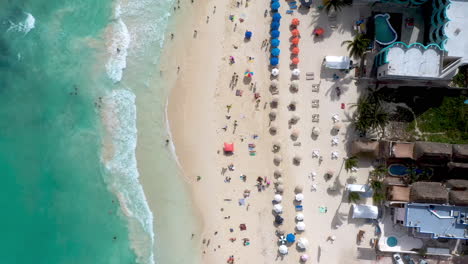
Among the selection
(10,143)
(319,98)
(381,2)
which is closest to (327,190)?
(319,98)

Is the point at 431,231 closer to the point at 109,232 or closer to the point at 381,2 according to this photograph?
the point at 381,2

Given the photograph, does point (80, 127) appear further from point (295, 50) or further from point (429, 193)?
point (429, 193)

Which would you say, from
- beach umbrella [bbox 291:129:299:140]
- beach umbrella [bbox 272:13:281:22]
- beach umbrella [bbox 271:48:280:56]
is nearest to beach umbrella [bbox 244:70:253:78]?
beach umbrella [bbox 271:48:280:56]

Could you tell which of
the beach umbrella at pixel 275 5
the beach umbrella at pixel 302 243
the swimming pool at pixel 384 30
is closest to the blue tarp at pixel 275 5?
the beach umbrella at pixel 275 5

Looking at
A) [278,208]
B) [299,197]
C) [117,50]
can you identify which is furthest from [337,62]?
[117,50]

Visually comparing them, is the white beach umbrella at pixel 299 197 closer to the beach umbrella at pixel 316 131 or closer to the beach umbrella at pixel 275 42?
the beach umbrella at pixel 316 131

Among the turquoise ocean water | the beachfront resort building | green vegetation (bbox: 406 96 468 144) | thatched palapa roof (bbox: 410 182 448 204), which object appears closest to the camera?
the beachfront resort building

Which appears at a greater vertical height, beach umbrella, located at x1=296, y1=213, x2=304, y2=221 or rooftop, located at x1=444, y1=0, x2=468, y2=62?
rooftop, located at x1=444, y1=0, x2=468, y2=62

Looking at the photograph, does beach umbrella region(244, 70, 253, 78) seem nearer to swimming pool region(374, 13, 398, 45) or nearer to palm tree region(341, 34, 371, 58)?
palm tree region(341, 34, 371, 58)
